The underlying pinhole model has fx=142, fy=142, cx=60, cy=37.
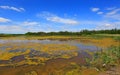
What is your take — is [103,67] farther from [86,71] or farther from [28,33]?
[28,33]

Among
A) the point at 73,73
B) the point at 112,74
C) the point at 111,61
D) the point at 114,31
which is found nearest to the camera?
the point at 112,74

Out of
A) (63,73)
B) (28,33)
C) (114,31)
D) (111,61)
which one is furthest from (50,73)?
(28,33)

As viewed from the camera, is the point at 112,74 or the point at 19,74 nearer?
the point at 112,74

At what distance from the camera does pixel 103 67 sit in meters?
7.01

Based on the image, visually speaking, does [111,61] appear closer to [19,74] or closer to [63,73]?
[63,73]

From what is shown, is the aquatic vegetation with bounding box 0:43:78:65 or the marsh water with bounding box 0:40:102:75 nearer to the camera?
the marsh water with bounding box 0:40:102:75

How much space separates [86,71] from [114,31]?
5955 centimetres

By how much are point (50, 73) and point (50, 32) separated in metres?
64.0

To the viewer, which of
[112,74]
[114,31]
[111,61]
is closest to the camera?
[112,74]

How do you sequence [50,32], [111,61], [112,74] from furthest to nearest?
[50,32] → [111,61] → [112,74]

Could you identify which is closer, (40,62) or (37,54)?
(40,62)

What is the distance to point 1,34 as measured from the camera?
64.2 meters

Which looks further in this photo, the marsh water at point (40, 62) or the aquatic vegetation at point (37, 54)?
the aquatic vegetation at point (37, 54)

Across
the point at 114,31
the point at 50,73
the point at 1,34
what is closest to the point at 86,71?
the point at 50,73
